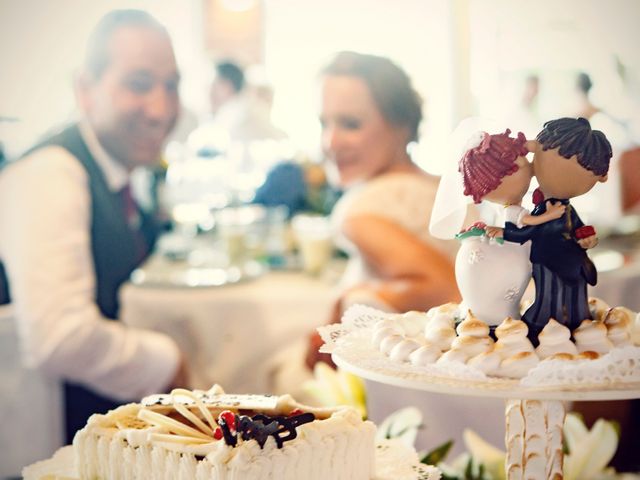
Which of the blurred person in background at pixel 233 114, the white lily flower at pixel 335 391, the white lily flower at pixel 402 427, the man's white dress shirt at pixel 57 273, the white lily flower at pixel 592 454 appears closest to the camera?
the white lily flower at pixel 592 454

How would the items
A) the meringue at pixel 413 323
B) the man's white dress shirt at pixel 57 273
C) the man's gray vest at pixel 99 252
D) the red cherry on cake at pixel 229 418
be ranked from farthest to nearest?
the man's gray vest at pixel 99 252
the man's white dress shirt at pixel 57 273
the meringue at pixel 413 323
the red cherry on cake at pixel 229 418

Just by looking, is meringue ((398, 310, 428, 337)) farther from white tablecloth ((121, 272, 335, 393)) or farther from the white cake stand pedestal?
white tablecloth ((121, 272, 335, 393))

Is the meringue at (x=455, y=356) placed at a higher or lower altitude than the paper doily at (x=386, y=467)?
higher

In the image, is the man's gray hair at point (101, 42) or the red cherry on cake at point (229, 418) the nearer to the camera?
the red cherry on cake at point (229, 418)

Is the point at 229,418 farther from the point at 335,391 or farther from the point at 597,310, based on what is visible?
the point at 335,391

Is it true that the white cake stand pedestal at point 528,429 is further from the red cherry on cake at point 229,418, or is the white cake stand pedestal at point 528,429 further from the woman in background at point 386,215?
the woman in background at point 386,215

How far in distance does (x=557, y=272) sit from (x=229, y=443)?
21.8 inches

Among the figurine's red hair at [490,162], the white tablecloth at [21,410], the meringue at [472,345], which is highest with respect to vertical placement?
the figurine's red hair at [490,162]

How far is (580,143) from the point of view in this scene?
4.72 ft

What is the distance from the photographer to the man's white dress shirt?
314 centimetres

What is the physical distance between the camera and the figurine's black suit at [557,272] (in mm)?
1443

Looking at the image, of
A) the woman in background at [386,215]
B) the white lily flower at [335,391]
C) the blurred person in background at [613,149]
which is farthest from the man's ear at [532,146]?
the blurred person in background at [613,149]

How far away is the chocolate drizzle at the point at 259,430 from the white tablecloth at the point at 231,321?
190 centimetres

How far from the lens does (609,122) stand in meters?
3.54
